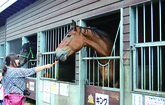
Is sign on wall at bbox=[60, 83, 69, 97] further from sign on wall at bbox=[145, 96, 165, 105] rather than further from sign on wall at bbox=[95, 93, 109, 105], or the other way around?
sign on wall at bbox=[145, 96, 165, 105]

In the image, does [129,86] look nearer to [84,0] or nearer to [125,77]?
[125,77]

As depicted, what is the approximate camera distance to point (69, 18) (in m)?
4.35

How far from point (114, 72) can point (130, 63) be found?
0.61m

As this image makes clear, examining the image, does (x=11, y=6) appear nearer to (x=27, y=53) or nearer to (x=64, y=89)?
(x=27, y=53)

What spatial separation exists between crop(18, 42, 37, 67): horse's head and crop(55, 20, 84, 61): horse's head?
2775 millimetres

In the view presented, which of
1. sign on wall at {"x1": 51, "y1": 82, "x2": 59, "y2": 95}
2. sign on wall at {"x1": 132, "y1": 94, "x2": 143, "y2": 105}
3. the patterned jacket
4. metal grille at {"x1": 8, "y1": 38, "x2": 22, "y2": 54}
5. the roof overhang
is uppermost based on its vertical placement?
the roof overhang

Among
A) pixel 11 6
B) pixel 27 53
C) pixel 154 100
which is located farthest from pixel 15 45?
pixel 154 100

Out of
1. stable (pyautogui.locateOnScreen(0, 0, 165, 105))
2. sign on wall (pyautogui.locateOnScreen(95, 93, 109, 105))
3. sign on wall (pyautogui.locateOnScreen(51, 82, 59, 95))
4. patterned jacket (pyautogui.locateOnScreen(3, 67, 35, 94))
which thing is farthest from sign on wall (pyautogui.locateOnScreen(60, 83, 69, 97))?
patterned jacket (pyautogui.locateOnScreen(3, 67, 35, 94))

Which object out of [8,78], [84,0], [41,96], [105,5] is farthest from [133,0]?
Answer: [41,96]

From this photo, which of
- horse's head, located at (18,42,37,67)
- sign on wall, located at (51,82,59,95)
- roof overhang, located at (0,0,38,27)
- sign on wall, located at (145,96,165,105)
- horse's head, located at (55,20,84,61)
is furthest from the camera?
roof overhang, located at (0,0,38,27)

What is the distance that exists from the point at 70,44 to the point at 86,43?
366mm

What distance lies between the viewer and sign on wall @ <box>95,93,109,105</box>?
3271mm

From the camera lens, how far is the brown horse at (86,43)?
128 inches

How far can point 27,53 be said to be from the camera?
5.78m
